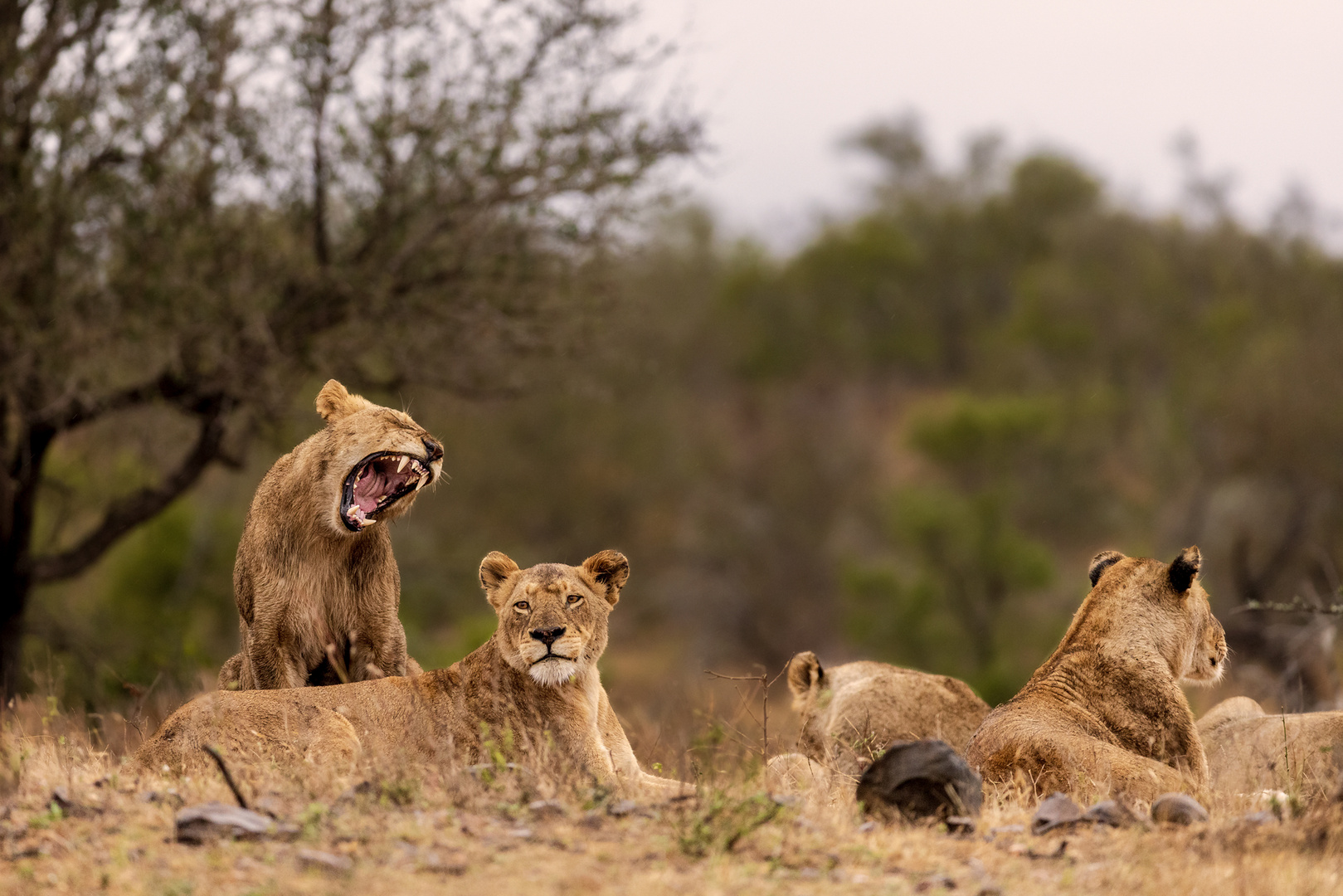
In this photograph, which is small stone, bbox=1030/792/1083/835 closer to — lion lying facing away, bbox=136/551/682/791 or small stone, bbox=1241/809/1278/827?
small stone, bbox=1241/809/1278/827

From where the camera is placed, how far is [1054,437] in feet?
134

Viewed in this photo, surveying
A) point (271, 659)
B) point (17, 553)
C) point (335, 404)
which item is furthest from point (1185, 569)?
point (17, 553)

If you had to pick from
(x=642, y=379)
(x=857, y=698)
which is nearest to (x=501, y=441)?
(x=642, y=379)

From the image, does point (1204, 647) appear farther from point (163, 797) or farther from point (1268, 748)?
point (163, 797)

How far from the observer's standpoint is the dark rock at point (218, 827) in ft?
16.5

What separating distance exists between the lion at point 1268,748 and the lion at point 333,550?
4036 millimetres

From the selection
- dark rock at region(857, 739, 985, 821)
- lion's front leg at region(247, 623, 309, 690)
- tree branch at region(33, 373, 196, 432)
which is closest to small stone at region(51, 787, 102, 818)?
lion's front leg at region(247, 623, 309, 690)

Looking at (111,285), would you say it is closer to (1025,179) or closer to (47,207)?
(47,207)

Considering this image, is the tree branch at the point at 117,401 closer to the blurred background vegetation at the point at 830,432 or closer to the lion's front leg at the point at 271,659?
the blurred background vegetation at the point at 830,432

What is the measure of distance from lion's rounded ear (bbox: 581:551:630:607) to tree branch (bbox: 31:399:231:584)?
7.81 m

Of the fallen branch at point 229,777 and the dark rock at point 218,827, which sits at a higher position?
the fallen branch at point 229,777

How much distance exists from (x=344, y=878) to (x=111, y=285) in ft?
32.1

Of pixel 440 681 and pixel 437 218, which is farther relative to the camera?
pixel 437 218

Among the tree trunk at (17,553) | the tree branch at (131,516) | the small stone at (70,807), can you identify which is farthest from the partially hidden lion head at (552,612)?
the tree trunk at (17,553)
